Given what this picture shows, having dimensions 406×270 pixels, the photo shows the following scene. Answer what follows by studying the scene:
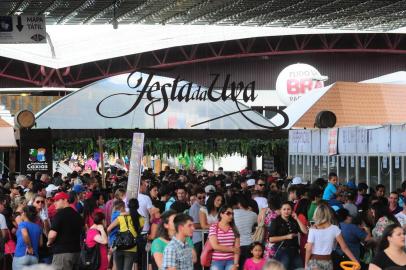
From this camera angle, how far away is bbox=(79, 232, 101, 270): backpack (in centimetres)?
1444

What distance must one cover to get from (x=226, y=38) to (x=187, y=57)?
558 centimetres

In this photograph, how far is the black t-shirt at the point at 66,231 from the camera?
13836mm

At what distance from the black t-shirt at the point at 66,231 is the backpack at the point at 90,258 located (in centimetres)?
54

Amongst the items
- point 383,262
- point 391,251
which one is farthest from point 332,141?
point 383,262

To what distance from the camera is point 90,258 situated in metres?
14.5

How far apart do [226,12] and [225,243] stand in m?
21.8

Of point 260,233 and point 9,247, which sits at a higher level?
point 260,233

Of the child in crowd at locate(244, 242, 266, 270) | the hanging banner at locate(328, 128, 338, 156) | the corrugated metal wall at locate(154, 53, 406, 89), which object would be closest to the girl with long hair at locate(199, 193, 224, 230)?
the child in crowd at locate(244, 242, 266, 270)

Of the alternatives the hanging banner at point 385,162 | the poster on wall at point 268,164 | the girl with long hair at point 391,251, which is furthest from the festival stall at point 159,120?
the girl with long hair at point 391,251

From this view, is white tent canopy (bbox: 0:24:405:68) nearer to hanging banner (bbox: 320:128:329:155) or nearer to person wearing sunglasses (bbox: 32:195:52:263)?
hanging banner (bbox: 320:128:329:155)

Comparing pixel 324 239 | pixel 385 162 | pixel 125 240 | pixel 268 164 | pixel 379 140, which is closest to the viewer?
pixel 324 239

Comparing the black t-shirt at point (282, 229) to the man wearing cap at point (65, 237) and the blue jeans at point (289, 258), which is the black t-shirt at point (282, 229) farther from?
the man wearing cap at point (65, 237)

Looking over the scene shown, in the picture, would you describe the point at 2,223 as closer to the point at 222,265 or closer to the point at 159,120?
the point at 222,265

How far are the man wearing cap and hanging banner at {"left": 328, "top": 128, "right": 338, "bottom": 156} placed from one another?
12066mm
